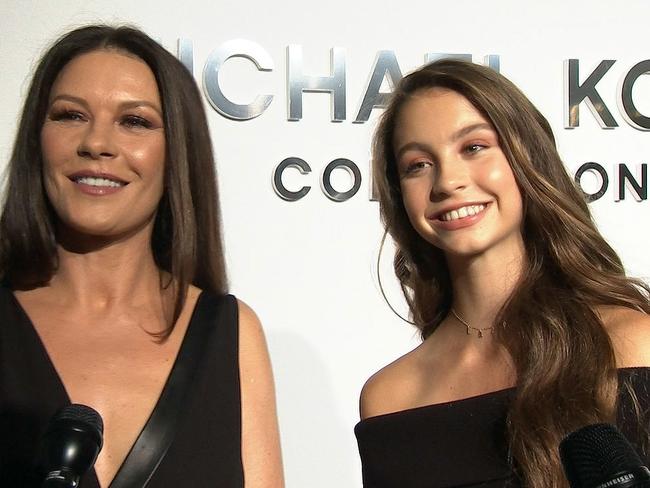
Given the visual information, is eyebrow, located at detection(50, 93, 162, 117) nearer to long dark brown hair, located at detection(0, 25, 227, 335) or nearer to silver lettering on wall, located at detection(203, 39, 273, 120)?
long dark brown hair, located at detection(0, 25, 227, 335)

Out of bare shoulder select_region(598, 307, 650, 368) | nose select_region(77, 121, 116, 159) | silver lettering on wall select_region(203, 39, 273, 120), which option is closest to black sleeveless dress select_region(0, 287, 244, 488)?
nose select_region(77, 121, 116, 159)

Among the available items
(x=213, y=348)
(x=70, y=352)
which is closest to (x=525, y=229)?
(x=213, y=348)

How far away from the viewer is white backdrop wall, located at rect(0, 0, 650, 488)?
326cm

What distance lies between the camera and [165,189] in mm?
2033

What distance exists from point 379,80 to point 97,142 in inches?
64.5

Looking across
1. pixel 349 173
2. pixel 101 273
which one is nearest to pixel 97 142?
pixel 101 273

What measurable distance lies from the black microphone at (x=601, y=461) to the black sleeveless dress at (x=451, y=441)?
813 millimetres

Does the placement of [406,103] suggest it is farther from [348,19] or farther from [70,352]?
[348,19]

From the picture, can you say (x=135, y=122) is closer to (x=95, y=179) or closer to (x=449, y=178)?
(x=95, y=179)

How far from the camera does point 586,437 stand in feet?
3.21

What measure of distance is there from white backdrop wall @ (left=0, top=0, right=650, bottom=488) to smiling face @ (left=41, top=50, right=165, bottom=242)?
1276mm

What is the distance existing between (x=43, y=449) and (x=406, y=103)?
1.26 meters

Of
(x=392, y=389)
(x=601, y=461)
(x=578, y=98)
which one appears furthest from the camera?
(x=578, y=98)

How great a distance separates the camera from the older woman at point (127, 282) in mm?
1838
